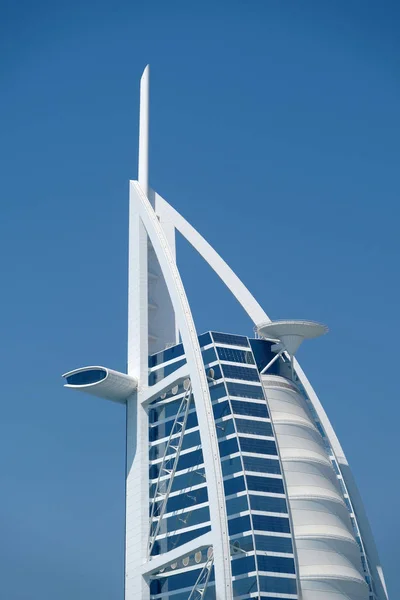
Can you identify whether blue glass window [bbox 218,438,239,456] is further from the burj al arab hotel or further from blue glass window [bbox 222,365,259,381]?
blue glass window [bbox 222,365,259,381]

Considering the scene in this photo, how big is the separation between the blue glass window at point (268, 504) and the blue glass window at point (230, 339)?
14537 millimetres

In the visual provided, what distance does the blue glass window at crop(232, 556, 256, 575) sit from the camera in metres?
84.9

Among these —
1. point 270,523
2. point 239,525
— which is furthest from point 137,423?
point 270,523

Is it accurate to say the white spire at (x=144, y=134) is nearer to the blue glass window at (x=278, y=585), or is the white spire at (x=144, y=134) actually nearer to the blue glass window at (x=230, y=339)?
the blue glass window at (x=230, y=339)

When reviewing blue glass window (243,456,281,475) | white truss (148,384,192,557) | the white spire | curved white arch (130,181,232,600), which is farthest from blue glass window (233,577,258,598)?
the white spire

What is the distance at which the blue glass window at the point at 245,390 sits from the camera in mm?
93475

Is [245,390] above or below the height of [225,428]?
above

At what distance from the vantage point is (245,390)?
94312 mm

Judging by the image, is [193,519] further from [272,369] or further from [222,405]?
[272,369]

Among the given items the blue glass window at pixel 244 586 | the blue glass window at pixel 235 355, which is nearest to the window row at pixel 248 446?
the blue glass window at pixel 235 355

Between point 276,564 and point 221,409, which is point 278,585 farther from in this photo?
point 221,409

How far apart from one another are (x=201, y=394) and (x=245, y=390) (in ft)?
21.7

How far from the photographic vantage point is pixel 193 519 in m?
90.6

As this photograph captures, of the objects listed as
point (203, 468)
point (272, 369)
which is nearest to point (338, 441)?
point (272, 369)
